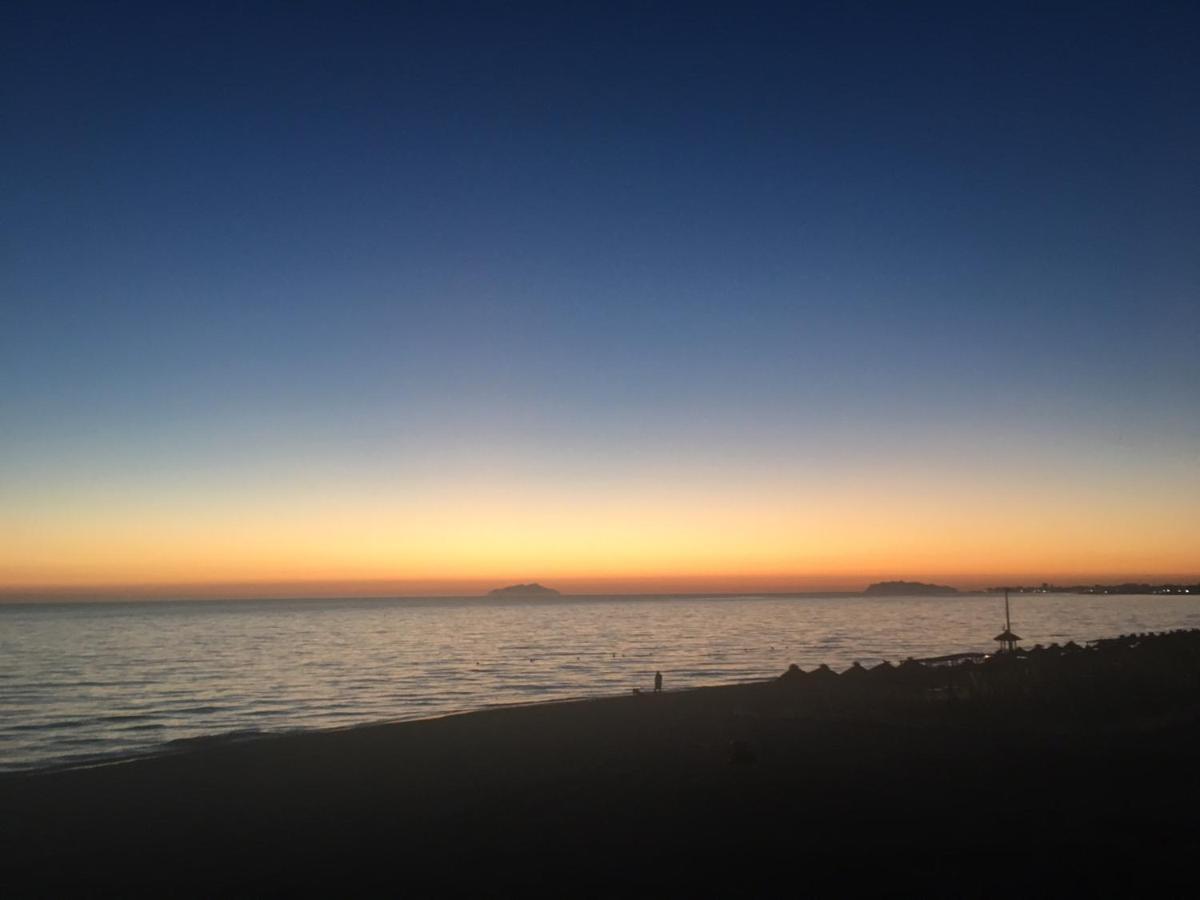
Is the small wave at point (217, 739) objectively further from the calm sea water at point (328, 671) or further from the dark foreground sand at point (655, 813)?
the dark foreground sand at point (655, 813)

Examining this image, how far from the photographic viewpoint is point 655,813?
1463cm

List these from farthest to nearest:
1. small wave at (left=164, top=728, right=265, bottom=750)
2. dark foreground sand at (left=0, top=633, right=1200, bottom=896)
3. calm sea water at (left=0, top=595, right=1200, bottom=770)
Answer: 1. calm sea water at (left=0, top=595, right=1200, bottom=770)
2. small wave at (left=164, top=728, right=265, bottom=750)
3. dark foreground sand at (left=0, top=633, right=1200, bottom=896)

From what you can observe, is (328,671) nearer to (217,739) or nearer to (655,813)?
(217,739)

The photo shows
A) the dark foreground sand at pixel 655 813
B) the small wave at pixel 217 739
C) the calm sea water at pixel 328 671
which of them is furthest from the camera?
the calm sea water at pixel 328 671

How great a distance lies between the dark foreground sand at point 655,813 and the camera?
11477mm

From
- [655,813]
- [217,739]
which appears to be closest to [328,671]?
[217,739]

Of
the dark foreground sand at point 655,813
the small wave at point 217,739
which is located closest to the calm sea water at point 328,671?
the small wave at point 217,739

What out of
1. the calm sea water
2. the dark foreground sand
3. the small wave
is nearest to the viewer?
the dark foreground sand

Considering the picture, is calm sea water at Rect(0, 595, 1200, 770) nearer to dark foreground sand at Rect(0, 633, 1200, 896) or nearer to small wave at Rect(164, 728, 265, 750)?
small wave at Rect(164, 728, 265, 750)

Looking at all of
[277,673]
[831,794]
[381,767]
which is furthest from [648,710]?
[277,673]

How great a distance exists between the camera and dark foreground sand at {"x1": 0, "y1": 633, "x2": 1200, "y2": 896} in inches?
452

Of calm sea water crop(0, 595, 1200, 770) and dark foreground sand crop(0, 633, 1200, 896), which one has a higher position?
dark foreground sand crop(0, 633, 1200, 896)

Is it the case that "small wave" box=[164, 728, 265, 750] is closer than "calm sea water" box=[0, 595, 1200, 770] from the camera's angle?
Yes

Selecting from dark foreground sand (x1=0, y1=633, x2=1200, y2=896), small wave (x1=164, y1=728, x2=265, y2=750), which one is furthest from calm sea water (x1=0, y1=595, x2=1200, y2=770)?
dark foreground sand (x1=0, y1=633, x2=1200, y2=896)
